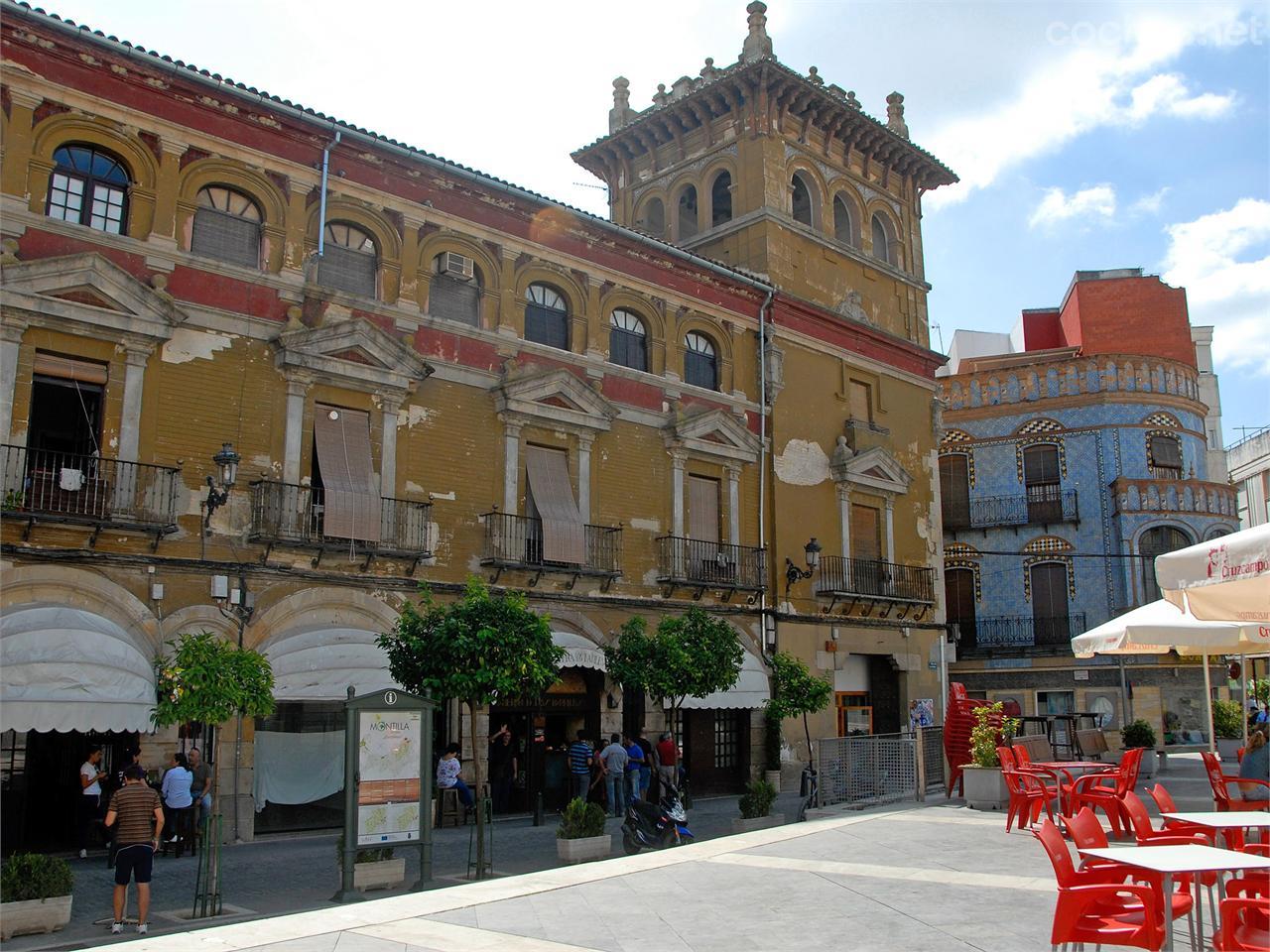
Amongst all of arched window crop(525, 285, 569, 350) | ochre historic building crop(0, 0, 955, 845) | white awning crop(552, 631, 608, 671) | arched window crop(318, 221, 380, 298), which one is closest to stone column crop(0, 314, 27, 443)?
ochre historic building crop(0, 0, 955, 845)

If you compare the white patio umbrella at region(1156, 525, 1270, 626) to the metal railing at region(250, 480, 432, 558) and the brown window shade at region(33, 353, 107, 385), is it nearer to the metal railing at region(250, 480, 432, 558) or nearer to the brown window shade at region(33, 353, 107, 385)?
the metal railing at region(250, 480, 432, 558)

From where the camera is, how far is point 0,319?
1587cm

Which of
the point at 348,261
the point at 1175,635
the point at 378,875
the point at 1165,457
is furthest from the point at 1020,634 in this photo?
the point at 378,875

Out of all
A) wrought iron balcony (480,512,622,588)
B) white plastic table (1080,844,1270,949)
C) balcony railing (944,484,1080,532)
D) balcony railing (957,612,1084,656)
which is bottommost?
white plastic table (1080,844,1270,949)

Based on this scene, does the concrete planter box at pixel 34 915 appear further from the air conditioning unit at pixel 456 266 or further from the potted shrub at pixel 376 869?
the air conditioning unit at pixel 456 266

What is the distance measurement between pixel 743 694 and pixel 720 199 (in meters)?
13.8

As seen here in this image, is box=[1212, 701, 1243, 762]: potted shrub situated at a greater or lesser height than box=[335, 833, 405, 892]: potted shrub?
greater

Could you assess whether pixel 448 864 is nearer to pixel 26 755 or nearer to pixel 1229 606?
pixel 26 755

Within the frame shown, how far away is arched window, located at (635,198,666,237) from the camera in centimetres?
3161

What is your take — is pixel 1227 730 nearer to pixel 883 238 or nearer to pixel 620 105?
pixel 883 238

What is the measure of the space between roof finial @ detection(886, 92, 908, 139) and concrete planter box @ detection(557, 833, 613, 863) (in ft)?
82.0

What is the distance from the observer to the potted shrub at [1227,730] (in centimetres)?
2877

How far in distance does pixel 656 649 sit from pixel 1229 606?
1153 centimetres

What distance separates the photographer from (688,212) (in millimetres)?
31438
